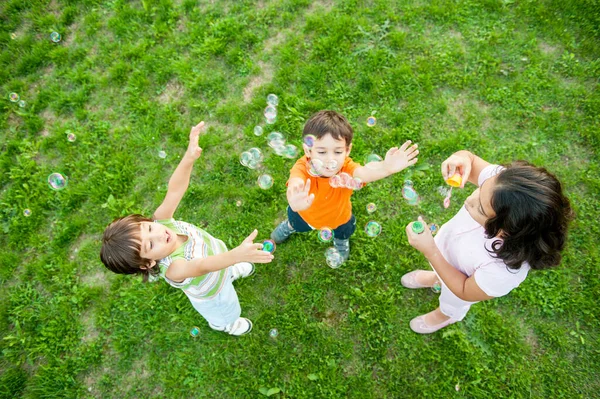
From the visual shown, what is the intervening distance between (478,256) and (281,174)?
114 inches

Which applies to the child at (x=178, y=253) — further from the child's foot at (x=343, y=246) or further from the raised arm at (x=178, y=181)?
the child's foot at (x=343, y=246)

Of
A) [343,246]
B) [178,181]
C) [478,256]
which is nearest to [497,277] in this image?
[478,256]

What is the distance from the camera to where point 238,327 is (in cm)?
436

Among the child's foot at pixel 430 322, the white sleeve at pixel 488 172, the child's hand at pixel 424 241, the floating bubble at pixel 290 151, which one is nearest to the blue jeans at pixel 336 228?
the floating bubble at pixel 290 151

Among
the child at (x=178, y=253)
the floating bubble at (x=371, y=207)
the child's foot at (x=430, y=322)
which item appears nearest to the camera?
the child at (x=178, y=253)

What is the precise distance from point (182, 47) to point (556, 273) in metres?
6.26

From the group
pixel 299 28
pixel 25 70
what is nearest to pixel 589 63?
pixel 299 28

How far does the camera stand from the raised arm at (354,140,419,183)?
3.25m

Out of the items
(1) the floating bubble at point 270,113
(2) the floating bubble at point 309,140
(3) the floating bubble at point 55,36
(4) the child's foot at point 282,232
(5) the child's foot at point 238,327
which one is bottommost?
(5) the child's foot at point 238,327

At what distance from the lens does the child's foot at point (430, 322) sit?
4.02 m

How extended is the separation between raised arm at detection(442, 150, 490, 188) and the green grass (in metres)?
1.76

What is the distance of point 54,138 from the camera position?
18.6 feet

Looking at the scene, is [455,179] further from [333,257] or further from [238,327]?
[238,327]

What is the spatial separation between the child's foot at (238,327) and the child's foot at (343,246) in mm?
1404
